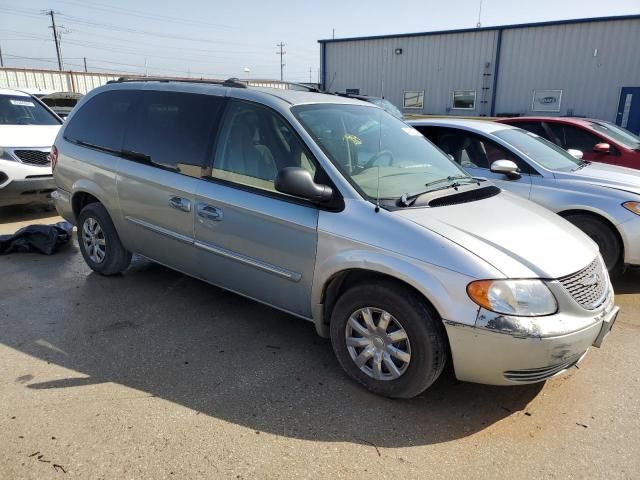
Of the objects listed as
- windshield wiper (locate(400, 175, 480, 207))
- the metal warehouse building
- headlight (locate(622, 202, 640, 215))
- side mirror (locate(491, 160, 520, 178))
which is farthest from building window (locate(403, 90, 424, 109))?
windshield wiper (locate(400, 175, 480, 207))

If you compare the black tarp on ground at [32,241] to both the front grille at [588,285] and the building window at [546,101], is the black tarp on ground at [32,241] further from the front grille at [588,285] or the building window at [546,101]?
the building window at [546,101]

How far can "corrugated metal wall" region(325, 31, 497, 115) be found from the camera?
65.6ft

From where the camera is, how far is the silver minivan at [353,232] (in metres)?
2.60

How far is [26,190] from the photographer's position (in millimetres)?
6941

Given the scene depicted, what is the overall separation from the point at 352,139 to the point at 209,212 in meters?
1.18

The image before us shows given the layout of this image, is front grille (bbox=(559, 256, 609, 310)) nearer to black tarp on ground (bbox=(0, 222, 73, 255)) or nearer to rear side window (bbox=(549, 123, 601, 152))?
rear side window (bbox=(549, 123, 601, 152))

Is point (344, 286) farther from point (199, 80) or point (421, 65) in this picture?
point (421, 65)

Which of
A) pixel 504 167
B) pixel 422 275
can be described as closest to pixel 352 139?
pixel 422 275

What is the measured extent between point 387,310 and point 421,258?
38cm

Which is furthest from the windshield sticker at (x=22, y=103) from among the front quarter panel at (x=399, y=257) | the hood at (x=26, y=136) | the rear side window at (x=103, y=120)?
the front quarter panel at (x=399, y=257)

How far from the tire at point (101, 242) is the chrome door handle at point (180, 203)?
1.10 m

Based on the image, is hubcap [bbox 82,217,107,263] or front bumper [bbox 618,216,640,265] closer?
front bumper [bbox 618,216,640,265]

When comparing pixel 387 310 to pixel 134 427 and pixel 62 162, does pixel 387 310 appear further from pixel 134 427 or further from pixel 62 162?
pixel 62 162

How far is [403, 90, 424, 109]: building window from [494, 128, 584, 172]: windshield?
1653cm
